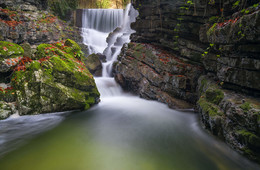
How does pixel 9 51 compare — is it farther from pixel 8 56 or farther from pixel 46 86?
pixel 46 86

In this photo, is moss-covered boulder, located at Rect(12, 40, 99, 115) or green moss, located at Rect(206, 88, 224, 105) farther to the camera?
moss-covered boulder, located at Rect(12, 40, 99, 115)

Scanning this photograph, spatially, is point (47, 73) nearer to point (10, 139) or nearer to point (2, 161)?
point (10, 139)

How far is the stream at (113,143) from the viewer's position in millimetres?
3430

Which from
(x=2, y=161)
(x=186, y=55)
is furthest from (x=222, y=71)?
(x=2, y=161)

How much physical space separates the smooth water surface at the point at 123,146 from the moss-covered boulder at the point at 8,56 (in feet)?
8.29

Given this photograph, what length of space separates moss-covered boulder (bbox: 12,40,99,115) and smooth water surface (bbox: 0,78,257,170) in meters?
0.65

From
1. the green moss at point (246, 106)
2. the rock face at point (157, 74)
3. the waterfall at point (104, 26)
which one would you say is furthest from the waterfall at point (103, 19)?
the green moss at point (246, 106)

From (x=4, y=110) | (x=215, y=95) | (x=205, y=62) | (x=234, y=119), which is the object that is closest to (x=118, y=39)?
(x=205, y=62)

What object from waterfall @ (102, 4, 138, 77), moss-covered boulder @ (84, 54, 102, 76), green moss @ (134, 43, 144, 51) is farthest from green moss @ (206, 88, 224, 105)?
moss-covered boulder @ (84, 54, 102, 76)

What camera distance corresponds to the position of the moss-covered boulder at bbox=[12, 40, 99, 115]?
5562mm

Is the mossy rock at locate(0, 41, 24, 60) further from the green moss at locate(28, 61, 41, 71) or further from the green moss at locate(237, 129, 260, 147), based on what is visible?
the green moss at locate(237, 129, 260, 147)

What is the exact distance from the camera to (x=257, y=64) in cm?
381

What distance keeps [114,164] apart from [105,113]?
3.44m

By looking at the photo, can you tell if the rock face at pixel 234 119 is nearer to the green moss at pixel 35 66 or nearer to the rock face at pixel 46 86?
the rock face at pixel 46 86
